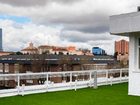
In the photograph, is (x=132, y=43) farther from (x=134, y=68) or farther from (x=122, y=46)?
(x=122, y=46)

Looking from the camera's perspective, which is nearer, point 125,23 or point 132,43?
point 125,23

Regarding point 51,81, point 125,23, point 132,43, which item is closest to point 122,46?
point 51,81

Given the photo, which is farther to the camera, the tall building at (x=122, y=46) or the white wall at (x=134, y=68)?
the tall building at (x=122, y=46)

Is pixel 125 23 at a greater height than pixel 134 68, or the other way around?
pixel 125 23

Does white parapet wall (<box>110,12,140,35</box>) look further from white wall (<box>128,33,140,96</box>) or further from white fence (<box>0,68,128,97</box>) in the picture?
white fence (<box>0,68,128,97</box>)

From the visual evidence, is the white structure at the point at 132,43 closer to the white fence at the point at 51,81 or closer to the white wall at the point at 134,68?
the white wall at the point at 134,68

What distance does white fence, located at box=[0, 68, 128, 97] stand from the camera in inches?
523

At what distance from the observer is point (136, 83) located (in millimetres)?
14273

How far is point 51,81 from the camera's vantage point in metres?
15.5

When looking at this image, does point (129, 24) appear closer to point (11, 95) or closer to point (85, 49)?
point (11, 95)

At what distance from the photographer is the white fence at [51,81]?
43.5 feet

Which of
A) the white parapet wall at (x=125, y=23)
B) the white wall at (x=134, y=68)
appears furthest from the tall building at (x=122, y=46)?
the white parapet wall at (x=125, y=23)

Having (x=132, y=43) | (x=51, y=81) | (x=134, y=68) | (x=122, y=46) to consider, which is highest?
(x=122, y=46)

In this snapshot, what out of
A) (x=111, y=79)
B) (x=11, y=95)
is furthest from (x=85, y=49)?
(x=11, y=95)
